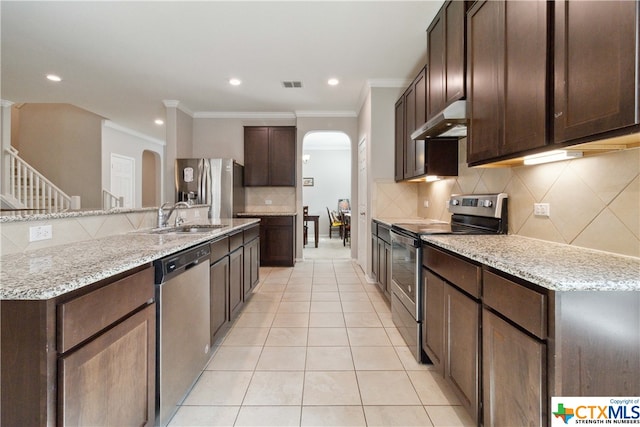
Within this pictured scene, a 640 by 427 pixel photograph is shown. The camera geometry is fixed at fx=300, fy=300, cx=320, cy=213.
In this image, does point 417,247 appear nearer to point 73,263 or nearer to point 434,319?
point 434,319

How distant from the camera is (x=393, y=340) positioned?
2494 mm

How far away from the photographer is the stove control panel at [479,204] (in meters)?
2.11

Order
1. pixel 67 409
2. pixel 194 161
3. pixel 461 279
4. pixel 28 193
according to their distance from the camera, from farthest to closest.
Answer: pixel 28 193, pixel 194 161, pixel 461 279, pixel 67 409

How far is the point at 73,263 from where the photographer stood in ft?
3.88

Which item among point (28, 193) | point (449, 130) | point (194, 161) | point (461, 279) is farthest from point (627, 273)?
point (28, 193)

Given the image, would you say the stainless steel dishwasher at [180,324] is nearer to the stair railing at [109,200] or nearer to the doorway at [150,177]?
the stair railing at [109,200]

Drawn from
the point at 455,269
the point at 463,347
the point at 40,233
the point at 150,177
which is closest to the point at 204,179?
the point at 40,233

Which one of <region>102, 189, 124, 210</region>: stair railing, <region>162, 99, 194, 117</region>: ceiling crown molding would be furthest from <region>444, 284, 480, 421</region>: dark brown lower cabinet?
<region>102, 189, 124, 210</region>: stair railing

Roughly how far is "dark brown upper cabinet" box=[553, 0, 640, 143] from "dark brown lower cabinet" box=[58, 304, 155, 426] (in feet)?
6.40

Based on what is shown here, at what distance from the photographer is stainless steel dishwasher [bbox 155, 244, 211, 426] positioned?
1435 millimetres

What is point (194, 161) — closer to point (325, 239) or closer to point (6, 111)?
point (6, 111)

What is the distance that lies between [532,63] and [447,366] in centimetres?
162

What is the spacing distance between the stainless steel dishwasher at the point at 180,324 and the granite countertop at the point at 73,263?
115 millimetres


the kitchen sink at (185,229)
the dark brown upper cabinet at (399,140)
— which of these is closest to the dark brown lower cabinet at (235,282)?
the kitchen sink at (185,229)
